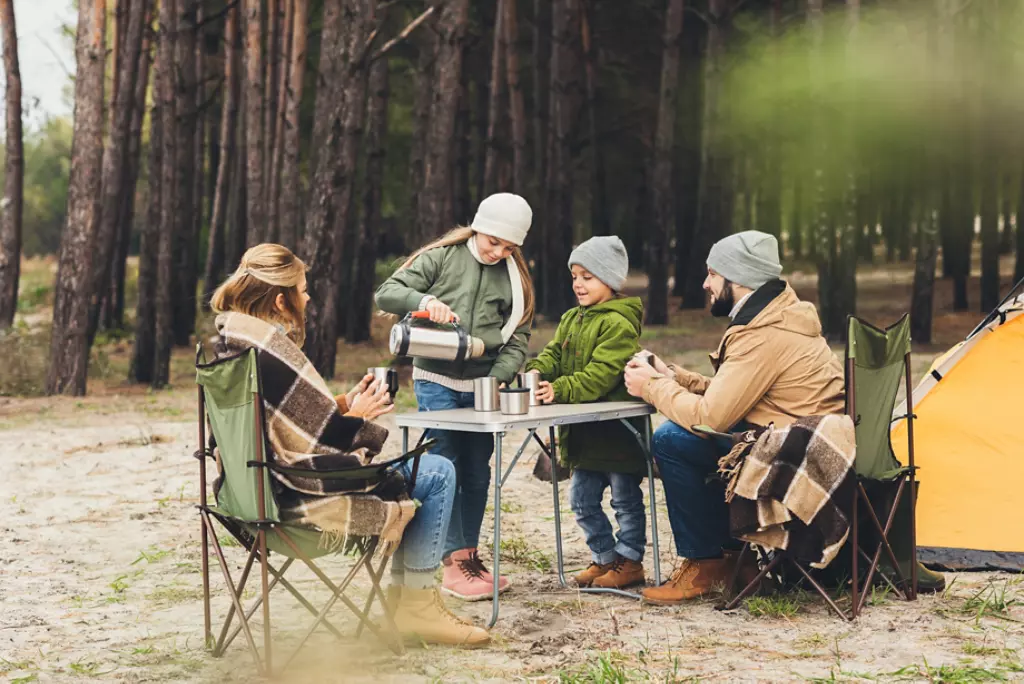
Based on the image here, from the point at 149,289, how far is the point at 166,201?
1087 millimetres

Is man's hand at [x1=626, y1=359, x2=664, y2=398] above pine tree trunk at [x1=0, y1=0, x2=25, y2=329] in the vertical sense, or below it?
below

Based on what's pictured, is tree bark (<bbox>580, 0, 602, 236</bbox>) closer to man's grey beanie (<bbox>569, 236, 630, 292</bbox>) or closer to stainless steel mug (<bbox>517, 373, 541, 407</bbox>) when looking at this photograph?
man's grey beanie (<bbox>569, 236, 630, 292</bbox>)

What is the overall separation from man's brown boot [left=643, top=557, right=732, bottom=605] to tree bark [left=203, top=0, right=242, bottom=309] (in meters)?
15.7

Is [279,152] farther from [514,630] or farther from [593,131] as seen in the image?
[514,630]

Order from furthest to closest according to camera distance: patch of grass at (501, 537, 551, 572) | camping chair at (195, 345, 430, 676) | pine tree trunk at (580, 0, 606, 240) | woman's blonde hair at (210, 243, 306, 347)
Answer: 1. pine tree trunk at (580, 0, 606, 240)
2. patch of grass at (501, 537, 551, 572)
3. woman's blonde hair at (210, 243, 306, 347)
4. camping chair at (195, 345, 430, 676)

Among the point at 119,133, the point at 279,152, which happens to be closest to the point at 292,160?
the point at 119,133

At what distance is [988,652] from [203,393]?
9.62 feet

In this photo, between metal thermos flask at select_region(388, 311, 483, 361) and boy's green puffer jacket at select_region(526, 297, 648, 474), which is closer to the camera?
metal thermos flask at select_region(388, 311, 483, 361)

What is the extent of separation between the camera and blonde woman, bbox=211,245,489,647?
4.34 meters

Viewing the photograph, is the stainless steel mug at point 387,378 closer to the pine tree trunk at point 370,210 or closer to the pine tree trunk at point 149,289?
the pine tree trunk at point 149,289

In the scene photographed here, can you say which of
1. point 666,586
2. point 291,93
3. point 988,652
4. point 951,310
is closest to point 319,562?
point 666,586

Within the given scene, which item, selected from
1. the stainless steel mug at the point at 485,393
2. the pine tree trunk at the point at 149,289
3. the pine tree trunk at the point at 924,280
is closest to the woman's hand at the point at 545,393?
the stainless steel mug at the point at 485,393

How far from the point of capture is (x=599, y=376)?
5.62m

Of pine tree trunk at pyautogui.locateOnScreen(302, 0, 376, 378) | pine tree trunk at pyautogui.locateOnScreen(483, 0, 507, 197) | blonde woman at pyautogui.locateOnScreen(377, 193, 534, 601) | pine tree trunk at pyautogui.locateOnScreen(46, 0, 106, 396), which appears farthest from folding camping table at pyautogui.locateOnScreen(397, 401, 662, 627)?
pine tree trunk at pyautogui.locateOnScreen(483, 0, 507, 197)
